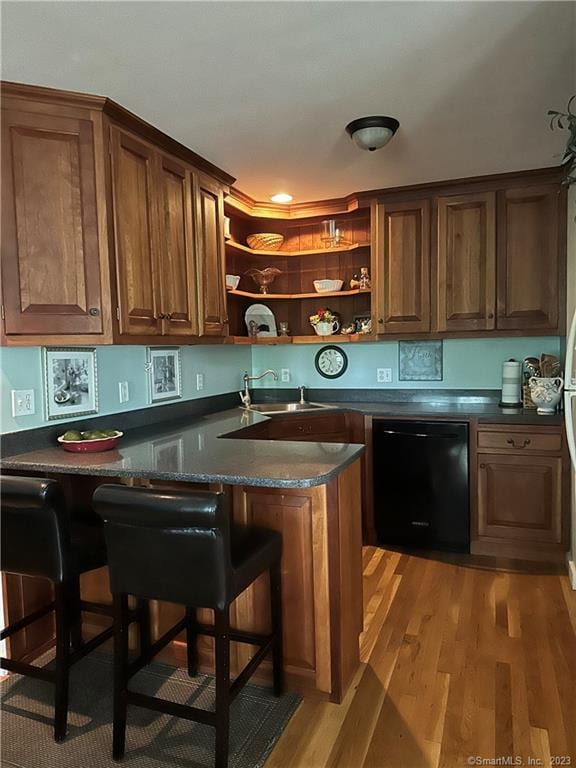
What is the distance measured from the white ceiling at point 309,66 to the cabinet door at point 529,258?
538 millimetres

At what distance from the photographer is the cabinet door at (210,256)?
114 inches

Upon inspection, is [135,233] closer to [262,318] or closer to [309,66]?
[309,66]

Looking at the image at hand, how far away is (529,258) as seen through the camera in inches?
128

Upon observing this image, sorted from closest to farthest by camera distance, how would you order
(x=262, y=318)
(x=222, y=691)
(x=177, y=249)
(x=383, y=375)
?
(x=222, y=691) → (x=177, y=249) → (x=383, y=375) → (x=262, y=318)

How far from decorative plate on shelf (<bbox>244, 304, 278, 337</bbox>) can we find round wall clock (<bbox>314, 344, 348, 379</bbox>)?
0.41m

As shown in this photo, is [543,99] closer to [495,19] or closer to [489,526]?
[495,19]

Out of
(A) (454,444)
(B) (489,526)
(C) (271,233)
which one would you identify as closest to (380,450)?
(A) (454,444)

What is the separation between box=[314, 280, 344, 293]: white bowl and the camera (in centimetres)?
383

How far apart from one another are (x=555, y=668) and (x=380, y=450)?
1.55 m

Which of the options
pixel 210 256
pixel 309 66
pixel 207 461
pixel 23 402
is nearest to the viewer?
pixel 309 66

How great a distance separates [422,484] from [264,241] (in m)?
2.06

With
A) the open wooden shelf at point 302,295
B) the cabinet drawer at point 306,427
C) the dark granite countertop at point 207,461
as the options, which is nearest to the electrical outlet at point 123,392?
the dark granite countertop at point 207,461

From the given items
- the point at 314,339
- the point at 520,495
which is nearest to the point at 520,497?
the point at 520,495

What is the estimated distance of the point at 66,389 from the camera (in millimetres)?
2414
